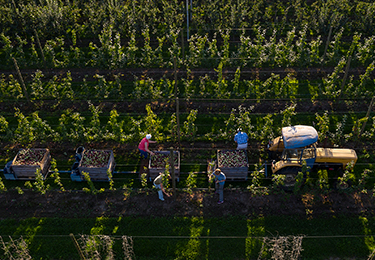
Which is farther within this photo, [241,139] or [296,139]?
[241,139]

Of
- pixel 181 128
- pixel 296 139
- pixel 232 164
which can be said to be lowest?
pixel 232 164

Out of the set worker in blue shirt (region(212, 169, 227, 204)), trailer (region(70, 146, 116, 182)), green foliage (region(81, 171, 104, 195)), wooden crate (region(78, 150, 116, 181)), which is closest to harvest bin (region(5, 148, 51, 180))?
trailer (region(70, 146, 116, 182))

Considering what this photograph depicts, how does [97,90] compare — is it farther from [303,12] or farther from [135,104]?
[303,12]

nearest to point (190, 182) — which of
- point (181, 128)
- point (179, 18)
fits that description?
point (181, 128)

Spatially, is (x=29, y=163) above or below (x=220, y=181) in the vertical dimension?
below

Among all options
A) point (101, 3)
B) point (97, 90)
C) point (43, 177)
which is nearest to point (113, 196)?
point (43, 177)

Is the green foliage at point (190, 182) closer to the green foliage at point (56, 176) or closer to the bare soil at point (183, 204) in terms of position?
the bare soil at point (183, 204)

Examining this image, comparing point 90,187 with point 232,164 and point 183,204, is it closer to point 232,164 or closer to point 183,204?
point 183,204
